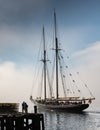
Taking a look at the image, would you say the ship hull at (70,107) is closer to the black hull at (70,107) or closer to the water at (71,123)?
the black hull at (70,107)

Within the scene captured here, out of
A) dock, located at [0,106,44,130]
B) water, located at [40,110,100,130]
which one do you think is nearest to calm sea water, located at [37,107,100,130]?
water, located at [40,110,100,130]

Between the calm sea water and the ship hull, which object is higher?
the ship hull

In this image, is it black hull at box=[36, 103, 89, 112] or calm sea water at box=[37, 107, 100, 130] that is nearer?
calm sea water at box=[37, 107, 100, 130]

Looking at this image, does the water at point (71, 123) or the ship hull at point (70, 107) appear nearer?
the water at point (71, 123)

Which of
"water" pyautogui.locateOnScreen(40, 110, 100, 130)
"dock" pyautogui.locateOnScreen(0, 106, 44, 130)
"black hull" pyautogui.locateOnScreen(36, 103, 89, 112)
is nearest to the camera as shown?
"dock" pyautogui.locateOnScreen(0, 106, 44, 130)

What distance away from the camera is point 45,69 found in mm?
154625

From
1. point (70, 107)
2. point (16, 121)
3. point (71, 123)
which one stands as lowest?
point (71, 123)

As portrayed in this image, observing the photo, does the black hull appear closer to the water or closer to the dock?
the water

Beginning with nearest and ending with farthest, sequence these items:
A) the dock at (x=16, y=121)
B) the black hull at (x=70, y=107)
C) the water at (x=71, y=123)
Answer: the dock at (x=16, y=121) < the water at (x=71, y=123) < the black hull at (x=70, y=107)

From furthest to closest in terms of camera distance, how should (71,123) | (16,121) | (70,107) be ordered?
(70,107) < (71,123) < (16,121)

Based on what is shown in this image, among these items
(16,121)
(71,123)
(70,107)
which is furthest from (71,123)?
(70,107)

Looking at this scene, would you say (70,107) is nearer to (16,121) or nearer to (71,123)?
(71,123)

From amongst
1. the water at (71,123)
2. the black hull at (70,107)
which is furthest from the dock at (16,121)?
the black hull at (70,107)

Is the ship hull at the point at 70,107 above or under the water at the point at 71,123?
above
